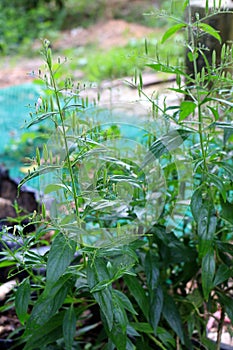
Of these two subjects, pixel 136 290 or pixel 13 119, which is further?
pixel 13 119

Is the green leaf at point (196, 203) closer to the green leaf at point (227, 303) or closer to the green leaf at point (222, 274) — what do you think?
the green leaf at point (222, 274)

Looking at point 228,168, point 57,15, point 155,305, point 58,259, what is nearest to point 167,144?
point 228,168

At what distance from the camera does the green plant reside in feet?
5.01

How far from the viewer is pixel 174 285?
2096 millimetres

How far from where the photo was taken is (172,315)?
1917 millimetres

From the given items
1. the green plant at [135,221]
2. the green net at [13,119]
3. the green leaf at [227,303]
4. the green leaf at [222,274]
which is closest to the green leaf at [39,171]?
the green plant at [135,221]

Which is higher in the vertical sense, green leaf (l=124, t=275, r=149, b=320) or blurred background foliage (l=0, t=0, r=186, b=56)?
green leaf (l=124, t=275, r=149, b=320)

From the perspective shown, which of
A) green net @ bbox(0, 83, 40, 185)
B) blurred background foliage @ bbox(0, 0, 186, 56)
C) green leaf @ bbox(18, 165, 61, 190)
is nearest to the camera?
green leaf @ bbox(18, 165, 61, 190)

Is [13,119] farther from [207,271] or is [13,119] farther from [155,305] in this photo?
[207,271]

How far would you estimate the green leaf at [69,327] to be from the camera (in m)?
1.69

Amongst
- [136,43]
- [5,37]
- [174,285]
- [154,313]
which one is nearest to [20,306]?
[154,313]

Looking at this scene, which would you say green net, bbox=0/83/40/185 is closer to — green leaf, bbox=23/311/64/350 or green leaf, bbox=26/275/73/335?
green leaf, bbox=23/311/64/350

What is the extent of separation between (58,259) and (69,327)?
0.97 ft

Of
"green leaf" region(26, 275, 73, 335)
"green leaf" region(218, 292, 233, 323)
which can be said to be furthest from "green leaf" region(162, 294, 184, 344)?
"green leaf" region(26, 275, 73, 335)
